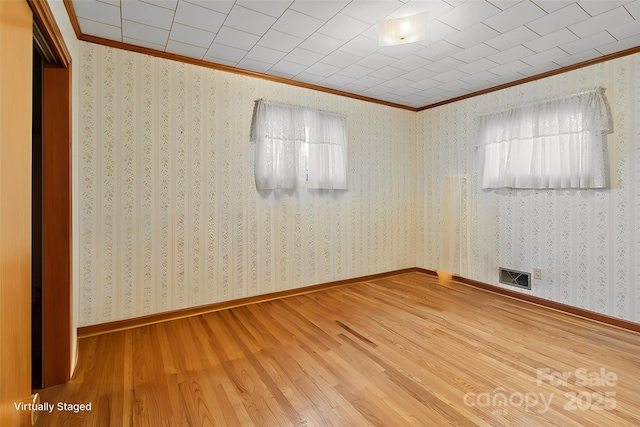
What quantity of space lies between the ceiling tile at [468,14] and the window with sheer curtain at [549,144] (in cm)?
156

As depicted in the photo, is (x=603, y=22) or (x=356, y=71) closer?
(x=603, y=22)

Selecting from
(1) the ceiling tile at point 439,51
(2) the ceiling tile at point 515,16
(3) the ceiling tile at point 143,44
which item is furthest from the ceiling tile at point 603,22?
(3) the ceiling tile at point 143,44

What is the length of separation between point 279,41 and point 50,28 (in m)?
1.53

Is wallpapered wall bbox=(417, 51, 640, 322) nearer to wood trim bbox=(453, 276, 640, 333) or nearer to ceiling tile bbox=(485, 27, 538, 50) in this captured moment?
wood trim bbox=(453, 276, 640, 333)

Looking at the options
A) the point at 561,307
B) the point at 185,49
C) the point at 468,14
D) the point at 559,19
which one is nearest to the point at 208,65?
the point at 185,49

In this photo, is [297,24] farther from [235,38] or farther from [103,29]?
[103,29]

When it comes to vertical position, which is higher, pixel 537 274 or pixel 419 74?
pixel 419 74

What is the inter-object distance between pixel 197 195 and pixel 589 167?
3.74 meters

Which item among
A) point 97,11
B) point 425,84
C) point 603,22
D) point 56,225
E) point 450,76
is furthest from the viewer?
point 425,84

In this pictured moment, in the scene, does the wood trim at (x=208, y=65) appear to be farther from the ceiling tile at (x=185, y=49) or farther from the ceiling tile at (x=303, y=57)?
the ceiling tile at (x=303, y=57)

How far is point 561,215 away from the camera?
3.21 m

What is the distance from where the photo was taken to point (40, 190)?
2012 millimetres

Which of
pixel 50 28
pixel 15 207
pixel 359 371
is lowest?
pixel 359 371

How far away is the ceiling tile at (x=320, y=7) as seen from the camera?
6.81 ft
